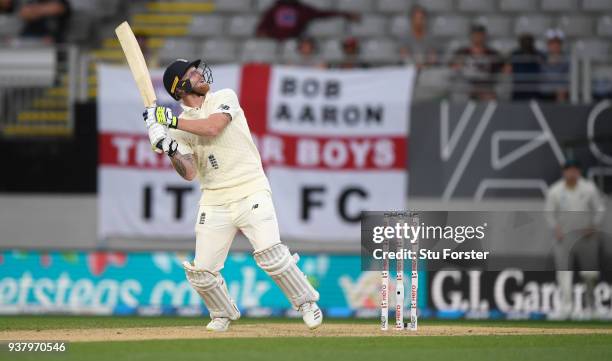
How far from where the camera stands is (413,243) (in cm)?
962

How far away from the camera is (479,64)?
16219 mm

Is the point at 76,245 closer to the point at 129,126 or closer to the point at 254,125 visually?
the point at 129,126

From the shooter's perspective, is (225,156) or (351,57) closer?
(225,156)

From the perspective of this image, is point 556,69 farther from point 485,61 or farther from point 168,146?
point 168,146

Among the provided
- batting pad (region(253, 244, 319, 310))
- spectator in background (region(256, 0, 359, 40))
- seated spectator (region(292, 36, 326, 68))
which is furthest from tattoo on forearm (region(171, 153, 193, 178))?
spectator in background (region(256, 0, 359, 40))

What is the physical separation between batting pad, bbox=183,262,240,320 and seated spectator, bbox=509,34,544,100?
287 inches

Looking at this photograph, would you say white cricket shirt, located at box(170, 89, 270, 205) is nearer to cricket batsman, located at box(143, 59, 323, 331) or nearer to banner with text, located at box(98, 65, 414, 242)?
cricket batsman, located at box(143, 59, 323, 331)

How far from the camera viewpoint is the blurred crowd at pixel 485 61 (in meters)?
16.1

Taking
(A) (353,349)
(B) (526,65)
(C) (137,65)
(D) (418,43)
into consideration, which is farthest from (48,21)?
(A) (353,349)

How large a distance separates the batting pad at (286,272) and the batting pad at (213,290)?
400 mm

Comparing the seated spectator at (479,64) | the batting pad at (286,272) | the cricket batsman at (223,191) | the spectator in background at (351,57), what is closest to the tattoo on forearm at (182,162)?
the cricket batsman at (223,191)

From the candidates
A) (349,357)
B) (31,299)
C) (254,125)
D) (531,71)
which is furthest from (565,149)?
(349,357)

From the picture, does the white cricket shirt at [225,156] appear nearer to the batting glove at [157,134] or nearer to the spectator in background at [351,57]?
the batting glove at [157,134]

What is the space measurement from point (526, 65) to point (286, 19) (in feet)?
11.4
